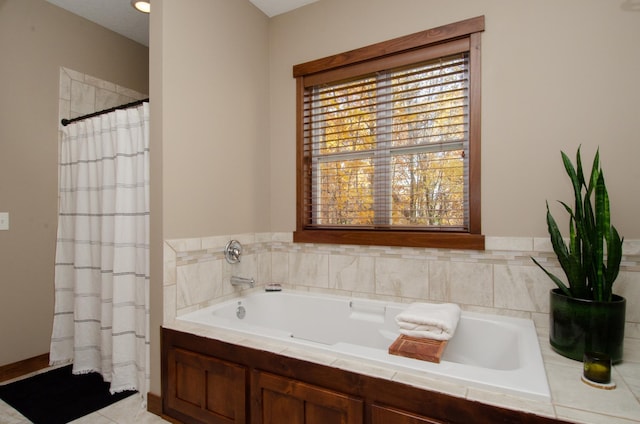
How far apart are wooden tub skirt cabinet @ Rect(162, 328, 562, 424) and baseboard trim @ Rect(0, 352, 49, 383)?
1.30 metres

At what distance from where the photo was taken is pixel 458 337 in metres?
1.91

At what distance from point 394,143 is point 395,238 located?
0.63m

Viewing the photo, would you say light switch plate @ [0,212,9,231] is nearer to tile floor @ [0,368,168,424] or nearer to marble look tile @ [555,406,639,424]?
tile floor @ [0,368,168,424]

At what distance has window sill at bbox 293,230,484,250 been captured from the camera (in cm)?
201

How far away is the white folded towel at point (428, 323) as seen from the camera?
5.18 feet

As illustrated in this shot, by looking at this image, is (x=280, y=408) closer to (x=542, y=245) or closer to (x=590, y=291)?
(x=590, y=291)

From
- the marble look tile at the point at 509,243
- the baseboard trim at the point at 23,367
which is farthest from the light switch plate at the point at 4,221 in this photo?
the marble look tile at the point at 509,243

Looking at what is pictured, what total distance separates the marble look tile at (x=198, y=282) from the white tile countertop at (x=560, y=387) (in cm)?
57

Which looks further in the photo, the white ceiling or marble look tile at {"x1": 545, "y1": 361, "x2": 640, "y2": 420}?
the white ceiling

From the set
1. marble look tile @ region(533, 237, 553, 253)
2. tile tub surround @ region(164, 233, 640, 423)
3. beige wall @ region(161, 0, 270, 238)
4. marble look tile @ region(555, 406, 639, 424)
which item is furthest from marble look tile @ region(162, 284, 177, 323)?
marble look tile @ region(533, 237, 553, 253)

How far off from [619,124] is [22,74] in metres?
3.69

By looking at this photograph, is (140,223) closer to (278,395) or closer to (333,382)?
(278,395)

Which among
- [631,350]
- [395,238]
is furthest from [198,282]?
[631,350]

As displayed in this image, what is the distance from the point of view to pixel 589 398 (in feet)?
3.62
